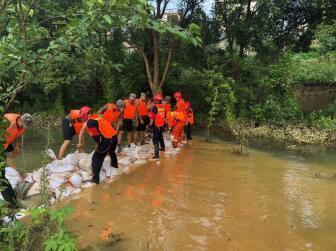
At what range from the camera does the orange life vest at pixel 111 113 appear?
9320mm

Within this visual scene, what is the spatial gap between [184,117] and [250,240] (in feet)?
22.7

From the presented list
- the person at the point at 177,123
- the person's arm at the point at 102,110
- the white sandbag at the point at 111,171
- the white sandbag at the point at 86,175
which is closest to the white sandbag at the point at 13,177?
the white sandbag at the point at 86,175

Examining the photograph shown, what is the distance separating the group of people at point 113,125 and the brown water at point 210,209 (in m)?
0.73

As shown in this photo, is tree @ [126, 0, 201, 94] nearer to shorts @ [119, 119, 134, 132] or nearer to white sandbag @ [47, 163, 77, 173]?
shorts @ [119, 119, 134, 132]

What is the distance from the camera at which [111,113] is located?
9.39m

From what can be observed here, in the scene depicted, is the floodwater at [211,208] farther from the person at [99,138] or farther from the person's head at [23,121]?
the person's head at [23,121]

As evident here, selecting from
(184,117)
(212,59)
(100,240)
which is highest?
(212,59)

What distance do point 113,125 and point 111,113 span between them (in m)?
0.65

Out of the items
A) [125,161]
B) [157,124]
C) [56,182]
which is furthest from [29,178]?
[157,124]

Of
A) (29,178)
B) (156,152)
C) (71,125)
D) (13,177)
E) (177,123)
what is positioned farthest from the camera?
(177,123)

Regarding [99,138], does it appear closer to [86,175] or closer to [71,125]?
[86,175]

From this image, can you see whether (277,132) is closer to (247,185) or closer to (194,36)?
(247,185)

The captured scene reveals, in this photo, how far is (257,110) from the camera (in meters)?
15.5

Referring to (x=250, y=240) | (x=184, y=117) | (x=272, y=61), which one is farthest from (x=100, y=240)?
(x=272, y=61)
